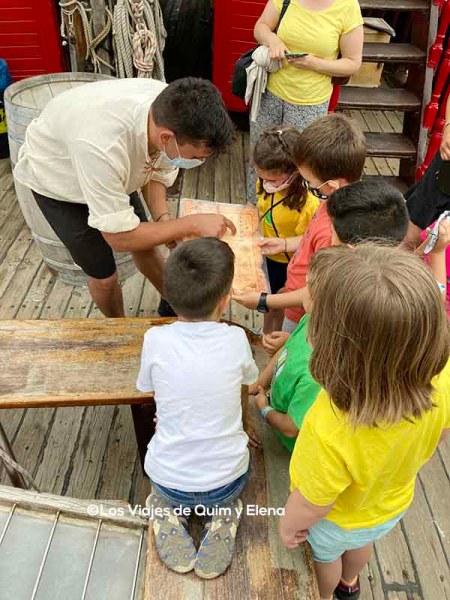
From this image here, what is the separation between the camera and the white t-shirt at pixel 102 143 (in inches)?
72.6

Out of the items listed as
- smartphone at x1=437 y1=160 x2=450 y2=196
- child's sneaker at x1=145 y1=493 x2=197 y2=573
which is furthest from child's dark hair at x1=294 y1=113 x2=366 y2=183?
child's sneaker at x1=145 y1=493 x2=197 y2=573

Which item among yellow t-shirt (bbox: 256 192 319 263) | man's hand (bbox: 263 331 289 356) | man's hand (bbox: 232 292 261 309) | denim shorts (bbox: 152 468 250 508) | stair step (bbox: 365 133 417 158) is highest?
yellow t-shirt (bbox: 256 192 319 263)

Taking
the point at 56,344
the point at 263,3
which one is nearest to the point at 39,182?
the point at 56,344

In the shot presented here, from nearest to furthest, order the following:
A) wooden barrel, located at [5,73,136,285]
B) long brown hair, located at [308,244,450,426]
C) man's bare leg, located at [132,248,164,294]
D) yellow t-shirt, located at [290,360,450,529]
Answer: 1. long brown hair, located at [308,244,450,426]
2. yellow t-shirt, located at [290,360,450,529]
3. man's bare leg, located at [132,248,164,294]
4. wooden barrel, located at [5,73,136,285]

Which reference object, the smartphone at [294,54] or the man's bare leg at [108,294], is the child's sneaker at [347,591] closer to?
the man's bare leg at [108,294]

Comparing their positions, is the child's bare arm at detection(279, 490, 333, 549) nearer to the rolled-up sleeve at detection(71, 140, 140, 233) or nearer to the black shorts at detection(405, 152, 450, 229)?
the rolled-up sleeve at detection(71, 140, 140, 233)

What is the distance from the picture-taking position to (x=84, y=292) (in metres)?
3.17

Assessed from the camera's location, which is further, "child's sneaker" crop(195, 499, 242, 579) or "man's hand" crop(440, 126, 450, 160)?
"man's hand" crop(440, 126, 450, 160)

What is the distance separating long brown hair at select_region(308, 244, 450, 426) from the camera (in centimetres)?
89

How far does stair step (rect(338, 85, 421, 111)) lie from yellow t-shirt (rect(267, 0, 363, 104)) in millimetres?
906

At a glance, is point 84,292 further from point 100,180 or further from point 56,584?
point 56,584

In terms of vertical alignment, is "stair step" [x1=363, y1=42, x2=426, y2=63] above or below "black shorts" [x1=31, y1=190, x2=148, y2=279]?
above

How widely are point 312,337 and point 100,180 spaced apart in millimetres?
1145

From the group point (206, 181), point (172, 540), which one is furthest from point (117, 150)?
point (206, 181)
